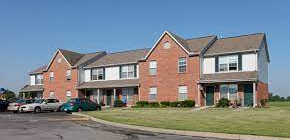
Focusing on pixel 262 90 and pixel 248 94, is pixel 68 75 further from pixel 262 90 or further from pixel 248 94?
pixel 262 90

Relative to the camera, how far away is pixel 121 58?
166 ft

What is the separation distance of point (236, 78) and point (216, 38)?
9073 mm

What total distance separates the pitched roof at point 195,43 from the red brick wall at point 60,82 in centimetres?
1618

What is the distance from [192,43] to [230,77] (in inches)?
305

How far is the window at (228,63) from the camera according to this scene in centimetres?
3853

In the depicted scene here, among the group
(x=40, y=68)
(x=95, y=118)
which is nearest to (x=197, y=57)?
(x=95, y=118)

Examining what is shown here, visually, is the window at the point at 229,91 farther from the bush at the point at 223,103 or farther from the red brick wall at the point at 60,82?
the red brick wall at the point at 60,82

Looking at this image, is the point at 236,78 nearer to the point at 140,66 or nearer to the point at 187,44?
the point at 187,44

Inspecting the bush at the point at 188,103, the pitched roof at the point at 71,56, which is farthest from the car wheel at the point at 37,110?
the pitched roof at the point at 71,56

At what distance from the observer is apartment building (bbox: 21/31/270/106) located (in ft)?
124

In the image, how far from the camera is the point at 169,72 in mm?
42031

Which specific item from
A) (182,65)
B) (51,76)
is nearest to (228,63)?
(182,65)

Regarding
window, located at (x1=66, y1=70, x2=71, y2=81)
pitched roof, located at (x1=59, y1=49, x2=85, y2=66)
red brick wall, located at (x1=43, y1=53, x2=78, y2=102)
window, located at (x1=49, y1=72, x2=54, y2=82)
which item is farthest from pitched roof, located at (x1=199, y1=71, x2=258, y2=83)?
window, located at (x1=49, y1=72, x2=54, y2=82)

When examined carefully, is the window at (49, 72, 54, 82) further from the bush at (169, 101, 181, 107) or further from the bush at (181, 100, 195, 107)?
the bush at (181, 100, 195, 107)
